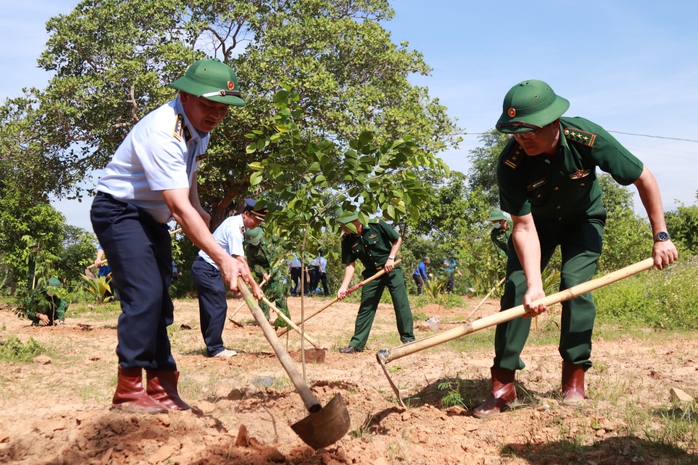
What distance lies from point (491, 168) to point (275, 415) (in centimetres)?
3809

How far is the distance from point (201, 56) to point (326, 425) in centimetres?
1618

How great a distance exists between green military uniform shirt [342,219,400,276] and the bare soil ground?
139 cm

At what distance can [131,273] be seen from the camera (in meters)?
3.40

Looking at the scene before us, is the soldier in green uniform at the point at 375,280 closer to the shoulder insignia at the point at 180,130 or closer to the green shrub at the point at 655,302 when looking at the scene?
the green shrub at the point at 655,302

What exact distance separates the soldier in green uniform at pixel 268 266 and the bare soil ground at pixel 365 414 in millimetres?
1745

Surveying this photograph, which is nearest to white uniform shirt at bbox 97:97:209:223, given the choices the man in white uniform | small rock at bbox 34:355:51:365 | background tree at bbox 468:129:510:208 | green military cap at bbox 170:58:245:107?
green military cap at bbox 170:58:245:107

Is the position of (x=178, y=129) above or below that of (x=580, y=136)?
below

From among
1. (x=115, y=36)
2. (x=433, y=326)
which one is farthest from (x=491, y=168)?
(x=433, y=326)

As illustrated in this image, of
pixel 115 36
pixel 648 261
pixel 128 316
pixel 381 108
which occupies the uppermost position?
pixel 115 36

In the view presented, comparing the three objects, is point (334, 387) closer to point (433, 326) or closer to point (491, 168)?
point (433, 326)

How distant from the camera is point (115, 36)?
17.5 metres

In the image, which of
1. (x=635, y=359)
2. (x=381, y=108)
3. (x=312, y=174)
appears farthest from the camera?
(x=381, y=108)

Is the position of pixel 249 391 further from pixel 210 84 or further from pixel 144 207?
pixel 210 84

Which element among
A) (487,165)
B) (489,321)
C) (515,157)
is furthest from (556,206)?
(487,165)
